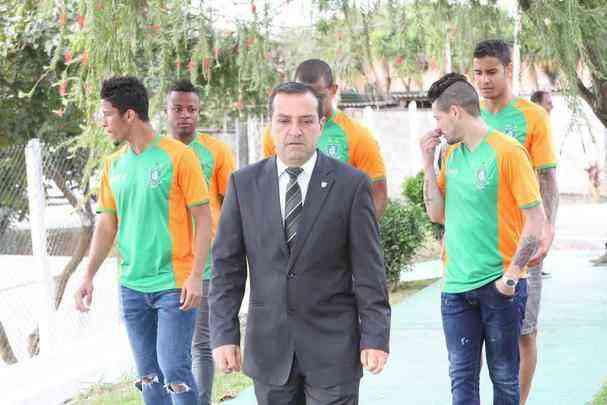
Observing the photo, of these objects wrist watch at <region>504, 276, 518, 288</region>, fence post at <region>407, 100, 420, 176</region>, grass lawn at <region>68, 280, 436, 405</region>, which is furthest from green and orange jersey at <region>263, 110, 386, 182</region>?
fence post at <region>407, 100, 420, 176</region>

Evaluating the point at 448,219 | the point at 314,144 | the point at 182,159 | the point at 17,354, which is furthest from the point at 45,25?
the point at 314,144

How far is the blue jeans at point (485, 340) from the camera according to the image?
15.3ft

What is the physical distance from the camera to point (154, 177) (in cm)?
502

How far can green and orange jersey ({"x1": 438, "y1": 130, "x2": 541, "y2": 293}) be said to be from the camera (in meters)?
4.61

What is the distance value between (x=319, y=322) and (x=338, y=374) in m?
0.19

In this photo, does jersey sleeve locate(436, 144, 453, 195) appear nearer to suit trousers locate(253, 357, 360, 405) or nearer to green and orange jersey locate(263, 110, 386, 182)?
green and orange jersey locate(263, 110, 386, 182)

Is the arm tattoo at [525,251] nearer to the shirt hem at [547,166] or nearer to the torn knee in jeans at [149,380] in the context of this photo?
the shirt hem at [547,166]

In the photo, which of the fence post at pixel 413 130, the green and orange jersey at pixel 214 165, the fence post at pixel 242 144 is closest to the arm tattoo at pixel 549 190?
the green and orange jersey at pixel 214 165

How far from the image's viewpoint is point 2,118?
1052cm

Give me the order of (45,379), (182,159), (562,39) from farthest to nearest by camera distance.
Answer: (45,379)
(182,159)
(562,39)

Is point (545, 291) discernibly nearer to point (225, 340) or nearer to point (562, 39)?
point (562, 39)

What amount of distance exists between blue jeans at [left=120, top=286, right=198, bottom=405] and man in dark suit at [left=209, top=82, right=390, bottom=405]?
1.19m

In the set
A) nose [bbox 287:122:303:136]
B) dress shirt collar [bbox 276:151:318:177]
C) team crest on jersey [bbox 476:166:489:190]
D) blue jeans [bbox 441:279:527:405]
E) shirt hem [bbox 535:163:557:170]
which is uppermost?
nose [bbox 287:122:303:136]

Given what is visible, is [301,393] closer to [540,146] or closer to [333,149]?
[333,149]
